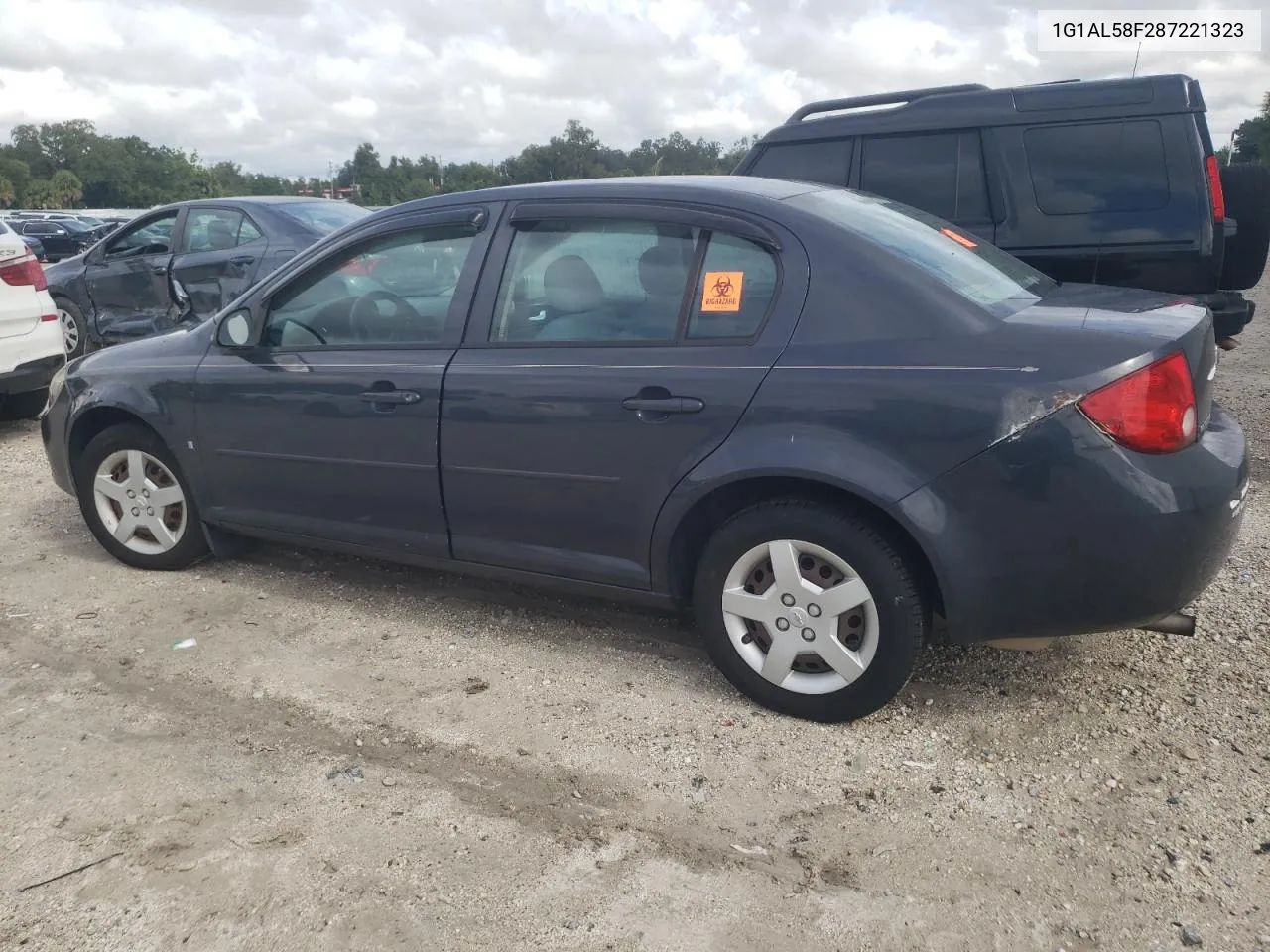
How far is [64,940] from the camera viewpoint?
2332 millimetres

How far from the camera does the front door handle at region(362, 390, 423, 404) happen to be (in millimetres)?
3646

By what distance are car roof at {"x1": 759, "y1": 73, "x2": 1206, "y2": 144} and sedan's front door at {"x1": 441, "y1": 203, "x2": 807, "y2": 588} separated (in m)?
3.58

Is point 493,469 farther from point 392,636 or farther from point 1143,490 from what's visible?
point 1143,490

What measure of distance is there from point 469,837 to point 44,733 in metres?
1.53

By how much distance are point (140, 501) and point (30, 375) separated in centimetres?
311

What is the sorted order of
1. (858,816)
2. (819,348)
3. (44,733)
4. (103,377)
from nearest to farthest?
(858,816), (819,348), (44,733), (103,377)

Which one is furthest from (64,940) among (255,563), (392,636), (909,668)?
(255,563)

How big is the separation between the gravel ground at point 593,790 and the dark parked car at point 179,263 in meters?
5.04

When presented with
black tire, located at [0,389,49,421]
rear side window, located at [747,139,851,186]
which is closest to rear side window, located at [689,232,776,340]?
rear side window, located at [747,139,851,186]

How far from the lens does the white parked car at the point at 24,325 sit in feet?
22.1

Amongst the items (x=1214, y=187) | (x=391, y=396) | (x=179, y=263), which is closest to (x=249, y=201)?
(x=179, y=263)

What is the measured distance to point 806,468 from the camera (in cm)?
294

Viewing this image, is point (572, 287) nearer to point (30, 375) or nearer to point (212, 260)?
point (30, 375)

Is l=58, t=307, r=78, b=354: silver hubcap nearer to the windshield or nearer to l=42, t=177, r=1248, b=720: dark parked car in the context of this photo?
the windshield
